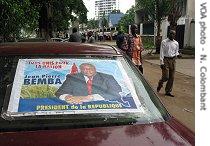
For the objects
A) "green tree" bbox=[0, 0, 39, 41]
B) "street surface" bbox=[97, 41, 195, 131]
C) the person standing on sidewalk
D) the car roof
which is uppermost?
"green tree" bbox=[0, 0, 39, 41]

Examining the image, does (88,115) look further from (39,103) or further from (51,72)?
(51,72)

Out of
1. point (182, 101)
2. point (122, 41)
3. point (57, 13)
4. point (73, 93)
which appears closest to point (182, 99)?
point (182, 101)

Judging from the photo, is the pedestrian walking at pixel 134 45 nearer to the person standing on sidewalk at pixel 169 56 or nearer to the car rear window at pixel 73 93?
the person standing on sidewalk at pixel 169 56

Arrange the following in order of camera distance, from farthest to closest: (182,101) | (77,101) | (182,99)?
(182,99), (182,101), (77,101)

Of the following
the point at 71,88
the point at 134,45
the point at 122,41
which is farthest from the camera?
the point at 122,41

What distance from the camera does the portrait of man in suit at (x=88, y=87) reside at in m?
3.14

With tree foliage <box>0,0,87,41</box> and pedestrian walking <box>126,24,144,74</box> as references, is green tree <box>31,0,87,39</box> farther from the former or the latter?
pedestrian walking <box>126,24,144,74</box>

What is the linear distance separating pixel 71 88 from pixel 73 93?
0.20ft

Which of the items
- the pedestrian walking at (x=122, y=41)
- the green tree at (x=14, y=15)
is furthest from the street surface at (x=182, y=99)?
the green tree at (x=14, y=15)

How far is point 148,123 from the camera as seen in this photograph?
292 centimetres

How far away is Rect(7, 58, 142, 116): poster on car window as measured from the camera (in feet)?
9.89

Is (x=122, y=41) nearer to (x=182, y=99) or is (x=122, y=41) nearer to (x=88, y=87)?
(x=182, y=99)

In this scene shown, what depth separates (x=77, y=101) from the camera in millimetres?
3090

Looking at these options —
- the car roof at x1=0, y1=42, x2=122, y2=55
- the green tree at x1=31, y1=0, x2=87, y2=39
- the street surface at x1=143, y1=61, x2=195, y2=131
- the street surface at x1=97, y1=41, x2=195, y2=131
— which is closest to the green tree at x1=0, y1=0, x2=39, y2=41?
the street surface at x1=97, y1=41, x2=195, y2=131
